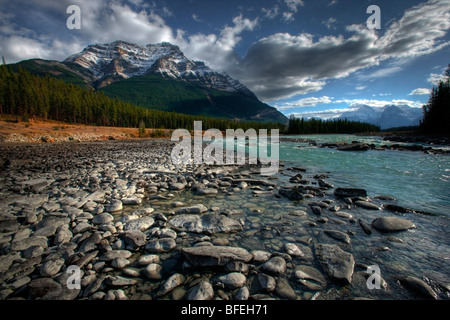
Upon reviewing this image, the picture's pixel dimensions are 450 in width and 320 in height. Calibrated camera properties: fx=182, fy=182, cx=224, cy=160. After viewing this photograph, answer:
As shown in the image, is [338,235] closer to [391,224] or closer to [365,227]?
[365,227]

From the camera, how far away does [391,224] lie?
4617 mm

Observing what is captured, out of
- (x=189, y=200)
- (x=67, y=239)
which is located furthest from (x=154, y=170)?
(x=67, y=239)

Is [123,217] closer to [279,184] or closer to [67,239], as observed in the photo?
[67,239]

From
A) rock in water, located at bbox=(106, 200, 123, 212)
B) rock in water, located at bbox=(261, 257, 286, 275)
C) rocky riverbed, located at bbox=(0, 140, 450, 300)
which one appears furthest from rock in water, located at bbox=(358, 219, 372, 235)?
rock in water, located at bbox=(106, 200, 123, 212)

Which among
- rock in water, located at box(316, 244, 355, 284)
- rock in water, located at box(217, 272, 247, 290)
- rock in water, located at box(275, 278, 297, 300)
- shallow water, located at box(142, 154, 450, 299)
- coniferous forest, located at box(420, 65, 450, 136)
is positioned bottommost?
shallow water, located at box(142, 154, 450, 299)

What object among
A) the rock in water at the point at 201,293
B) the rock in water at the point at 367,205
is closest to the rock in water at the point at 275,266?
the rock in water at the point at 201,293

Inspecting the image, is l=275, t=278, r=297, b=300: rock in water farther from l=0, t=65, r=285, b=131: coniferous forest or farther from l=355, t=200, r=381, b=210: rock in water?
l=0, t=65, r=285, b=131: coniferous forest

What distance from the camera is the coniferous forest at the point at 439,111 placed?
4819cm

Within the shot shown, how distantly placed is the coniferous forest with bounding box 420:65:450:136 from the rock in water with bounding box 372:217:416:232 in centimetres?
6788

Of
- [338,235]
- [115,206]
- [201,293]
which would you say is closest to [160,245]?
[201,293]

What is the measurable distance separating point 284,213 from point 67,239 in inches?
211

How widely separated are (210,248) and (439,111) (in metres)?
77.4

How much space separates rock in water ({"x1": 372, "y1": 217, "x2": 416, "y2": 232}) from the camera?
452cm
